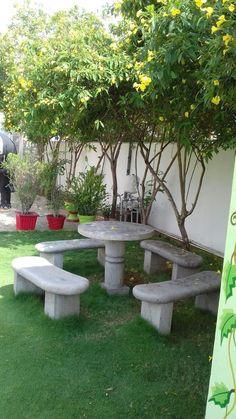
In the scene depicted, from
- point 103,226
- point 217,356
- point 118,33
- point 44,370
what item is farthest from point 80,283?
point 118,33

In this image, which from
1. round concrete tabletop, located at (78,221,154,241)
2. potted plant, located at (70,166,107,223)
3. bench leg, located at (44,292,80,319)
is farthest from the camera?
potted plant, located at (70,166,107,223)

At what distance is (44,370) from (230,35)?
102 inches

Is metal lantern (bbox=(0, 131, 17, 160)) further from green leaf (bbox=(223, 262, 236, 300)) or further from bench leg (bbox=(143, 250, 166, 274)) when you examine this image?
green leaf (bbox=(223, 262, 236, 300))

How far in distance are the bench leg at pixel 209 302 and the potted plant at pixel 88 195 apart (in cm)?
393

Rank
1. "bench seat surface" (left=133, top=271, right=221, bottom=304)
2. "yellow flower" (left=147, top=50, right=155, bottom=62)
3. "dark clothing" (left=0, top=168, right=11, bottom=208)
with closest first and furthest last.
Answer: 1. "yellow flower" (left=147, top=50, right=155, bottom=62)
2. "bench seat surface" (left=133, top=271, right=221, bottom=304)
3. "dark clothing" (left=0, top=168, right=11, bottom=208)

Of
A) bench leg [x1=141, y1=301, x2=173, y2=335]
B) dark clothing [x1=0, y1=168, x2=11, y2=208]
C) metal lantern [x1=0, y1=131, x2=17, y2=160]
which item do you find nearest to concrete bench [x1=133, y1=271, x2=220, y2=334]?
bench leg [x1=141, y1=301, x2=173, y2=335]

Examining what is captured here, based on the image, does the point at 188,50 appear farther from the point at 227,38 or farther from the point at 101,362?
the point at 101,362

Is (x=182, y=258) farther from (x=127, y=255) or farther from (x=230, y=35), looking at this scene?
(x=230, y=35)

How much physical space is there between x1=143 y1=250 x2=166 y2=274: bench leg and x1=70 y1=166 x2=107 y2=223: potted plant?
8.82 feet

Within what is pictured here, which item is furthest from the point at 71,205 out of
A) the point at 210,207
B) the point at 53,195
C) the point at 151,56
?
the point at 151,56

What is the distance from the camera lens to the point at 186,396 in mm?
2730

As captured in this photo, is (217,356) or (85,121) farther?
(85,121)

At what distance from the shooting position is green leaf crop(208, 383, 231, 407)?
5.23 feet

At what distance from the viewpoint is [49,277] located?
147 inches
